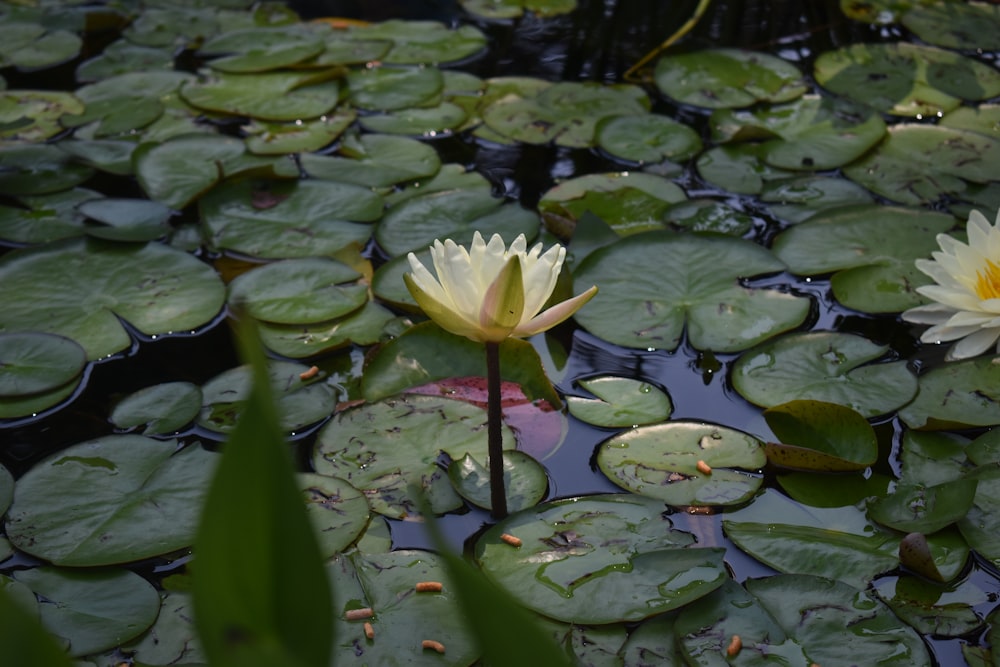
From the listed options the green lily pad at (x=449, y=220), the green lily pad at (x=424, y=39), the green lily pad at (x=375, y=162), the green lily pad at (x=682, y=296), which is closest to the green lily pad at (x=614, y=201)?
the green lily pad at (x=449, y=220)

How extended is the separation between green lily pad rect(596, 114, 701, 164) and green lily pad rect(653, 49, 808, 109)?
26cm

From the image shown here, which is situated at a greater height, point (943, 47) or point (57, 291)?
point (943, 47)

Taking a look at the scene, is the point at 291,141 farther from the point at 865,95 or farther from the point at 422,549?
the point at 865,95

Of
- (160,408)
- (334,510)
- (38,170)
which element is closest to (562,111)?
(38,170)

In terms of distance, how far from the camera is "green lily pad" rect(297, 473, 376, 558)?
164cm

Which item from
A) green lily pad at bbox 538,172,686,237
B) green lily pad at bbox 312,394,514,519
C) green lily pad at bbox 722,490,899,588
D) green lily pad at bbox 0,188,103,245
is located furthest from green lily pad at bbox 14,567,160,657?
green lily pad at bbox 538,172,686,237

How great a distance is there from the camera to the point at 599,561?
1.55 m

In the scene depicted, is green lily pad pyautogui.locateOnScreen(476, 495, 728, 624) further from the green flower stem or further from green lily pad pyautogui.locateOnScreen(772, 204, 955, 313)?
green lily pad pyautogui.locateOnScreen(772, 204, 955, 313)

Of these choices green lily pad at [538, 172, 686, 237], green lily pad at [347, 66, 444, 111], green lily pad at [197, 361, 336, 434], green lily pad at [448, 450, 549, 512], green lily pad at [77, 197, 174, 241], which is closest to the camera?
green lily pad at [448, 450, 549, 512]

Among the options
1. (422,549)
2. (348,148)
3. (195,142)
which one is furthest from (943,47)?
(422,549)

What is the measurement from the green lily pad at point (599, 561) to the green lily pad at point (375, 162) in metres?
1.49

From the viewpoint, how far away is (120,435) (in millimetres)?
1896

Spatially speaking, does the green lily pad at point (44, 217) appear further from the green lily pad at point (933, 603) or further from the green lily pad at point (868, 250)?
the green lily pad at point (933, 603)

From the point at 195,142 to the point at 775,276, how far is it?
1.87 meters
